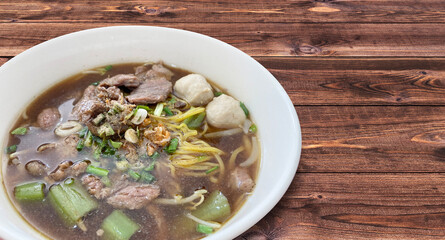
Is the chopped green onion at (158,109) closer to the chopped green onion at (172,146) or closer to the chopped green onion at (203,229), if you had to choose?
the chopped green onion at (172,146)

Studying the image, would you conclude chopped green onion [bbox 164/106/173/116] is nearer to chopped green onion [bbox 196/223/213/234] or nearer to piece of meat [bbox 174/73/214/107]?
piece of meat [bbox 174/73/214/107]

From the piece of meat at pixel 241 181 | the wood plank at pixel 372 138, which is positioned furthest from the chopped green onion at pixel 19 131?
the wood plank at pixel 372 138

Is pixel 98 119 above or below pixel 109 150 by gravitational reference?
above

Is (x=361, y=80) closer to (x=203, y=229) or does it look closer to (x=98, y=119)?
(x=203, y=229)

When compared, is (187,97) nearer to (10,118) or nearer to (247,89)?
(247,89)

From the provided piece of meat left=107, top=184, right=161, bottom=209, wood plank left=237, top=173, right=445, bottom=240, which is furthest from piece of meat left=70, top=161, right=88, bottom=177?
wood plank left=237, top=173, right=445, bottom=240

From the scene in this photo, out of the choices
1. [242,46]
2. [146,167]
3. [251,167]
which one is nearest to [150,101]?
[146,167]

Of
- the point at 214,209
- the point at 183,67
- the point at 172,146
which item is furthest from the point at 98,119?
the point at 214,209
